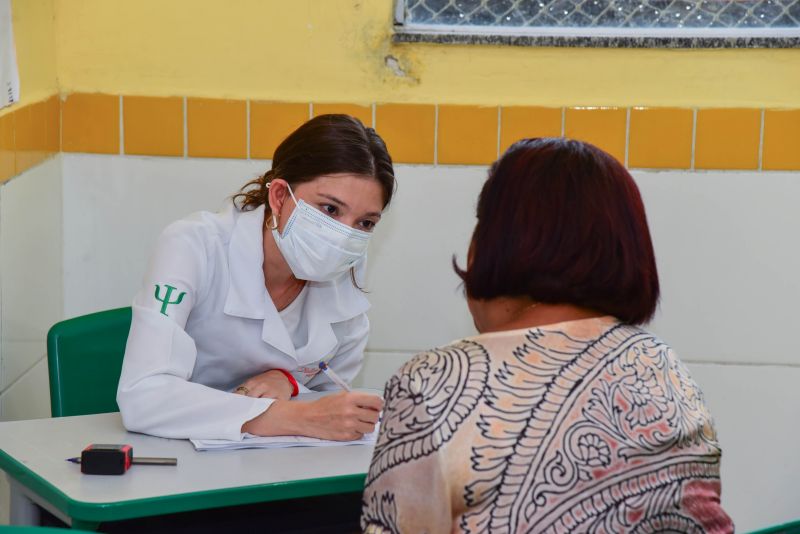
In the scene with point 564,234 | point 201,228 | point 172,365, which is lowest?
point 172,365

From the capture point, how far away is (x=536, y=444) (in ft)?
4.09

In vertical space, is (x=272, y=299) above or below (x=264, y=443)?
above

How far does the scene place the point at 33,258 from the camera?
2.70m

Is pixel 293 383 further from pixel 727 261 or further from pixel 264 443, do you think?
pixel 727 261

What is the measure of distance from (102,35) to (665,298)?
1.74 metres

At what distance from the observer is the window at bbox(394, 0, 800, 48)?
112 inches

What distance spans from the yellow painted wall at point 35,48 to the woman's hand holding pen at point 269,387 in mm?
888

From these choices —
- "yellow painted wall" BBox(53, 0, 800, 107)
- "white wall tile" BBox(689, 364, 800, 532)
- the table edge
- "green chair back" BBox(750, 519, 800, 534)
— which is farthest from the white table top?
"white wall tile" BBox(689, 364, 800, 532)

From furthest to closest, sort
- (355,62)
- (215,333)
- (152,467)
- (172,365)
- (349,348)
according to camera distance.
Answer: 1. (355,62)
2. (349,348)
3. (215,333)
4. (172,365)
5. (152,467)

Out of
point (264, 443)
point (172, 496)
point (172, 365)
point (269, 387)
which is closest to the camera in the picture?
point (172, 496)

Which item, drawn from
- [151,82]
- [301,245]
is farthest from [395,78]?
[301,245]

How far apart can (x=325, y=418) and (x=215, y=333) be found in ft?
1.44

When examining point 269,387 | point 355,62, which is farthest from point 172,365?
point 355,62

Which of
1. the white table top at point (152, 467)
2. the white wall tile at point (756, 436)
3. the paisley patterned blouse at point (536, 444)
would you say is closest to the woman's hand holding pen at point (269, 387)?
the white table top at point (152, 467)
